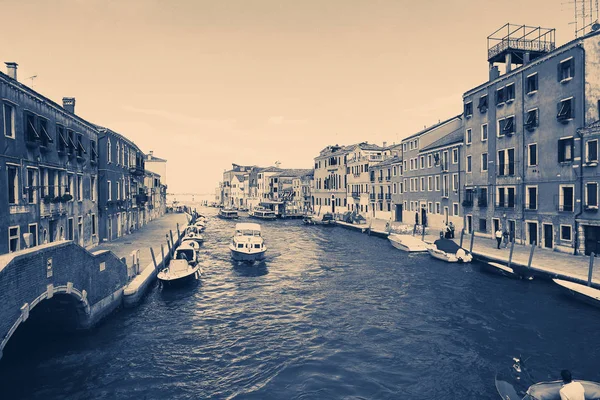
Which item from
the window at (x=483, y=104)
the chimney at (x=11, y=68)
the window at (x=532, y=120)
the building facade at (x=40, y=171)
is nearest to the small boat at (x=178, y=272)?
the building facade at (x=40, y=171)

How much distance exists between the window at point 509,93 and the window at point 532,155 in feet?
15.3

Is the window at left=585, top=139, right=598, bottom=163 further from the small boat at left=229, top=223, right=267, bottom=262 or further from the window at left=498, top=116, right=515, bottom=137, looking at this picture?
the small boat at left=229, top=223, right=267, bottom=262

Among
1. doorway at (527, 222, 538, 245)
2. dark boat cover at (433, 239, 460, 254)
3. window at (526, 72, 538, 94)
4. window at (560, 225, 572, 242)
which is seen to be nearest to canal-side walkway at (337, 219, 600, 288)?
doorway at (527, 222, 538, 245)

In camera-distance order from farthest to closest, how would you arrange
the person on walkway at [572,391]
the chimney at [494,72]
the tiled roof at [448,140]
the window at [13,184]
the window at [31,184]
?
the tiled roof at [448,140] → the chimney at [494,72] → the window at [31,184] → the window at [13,184] → the person on walkway at [572,391]

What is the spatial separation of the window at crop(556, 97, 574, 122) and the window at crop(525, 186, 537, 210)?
5687 millimetres

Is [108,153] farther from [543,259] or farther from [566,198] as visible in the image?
[566,198]

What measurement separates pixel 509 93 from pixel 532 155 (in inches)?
236

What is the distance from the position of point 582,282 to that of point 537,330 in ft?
18.2

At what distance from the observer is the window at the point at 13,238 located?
1830cm

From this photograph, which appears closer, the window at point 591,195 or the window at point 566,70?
the window at point 591,195

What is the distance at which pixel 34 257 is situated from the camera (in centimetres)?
1152

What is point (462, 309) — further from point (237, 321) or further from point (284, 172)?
point (284, 172)

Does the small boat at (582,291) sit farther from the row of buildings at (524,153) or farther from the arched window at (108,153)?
the arched window at (108,153)

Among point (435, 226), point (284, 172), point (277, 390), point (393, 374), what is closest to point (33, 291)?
point (277, 390)
